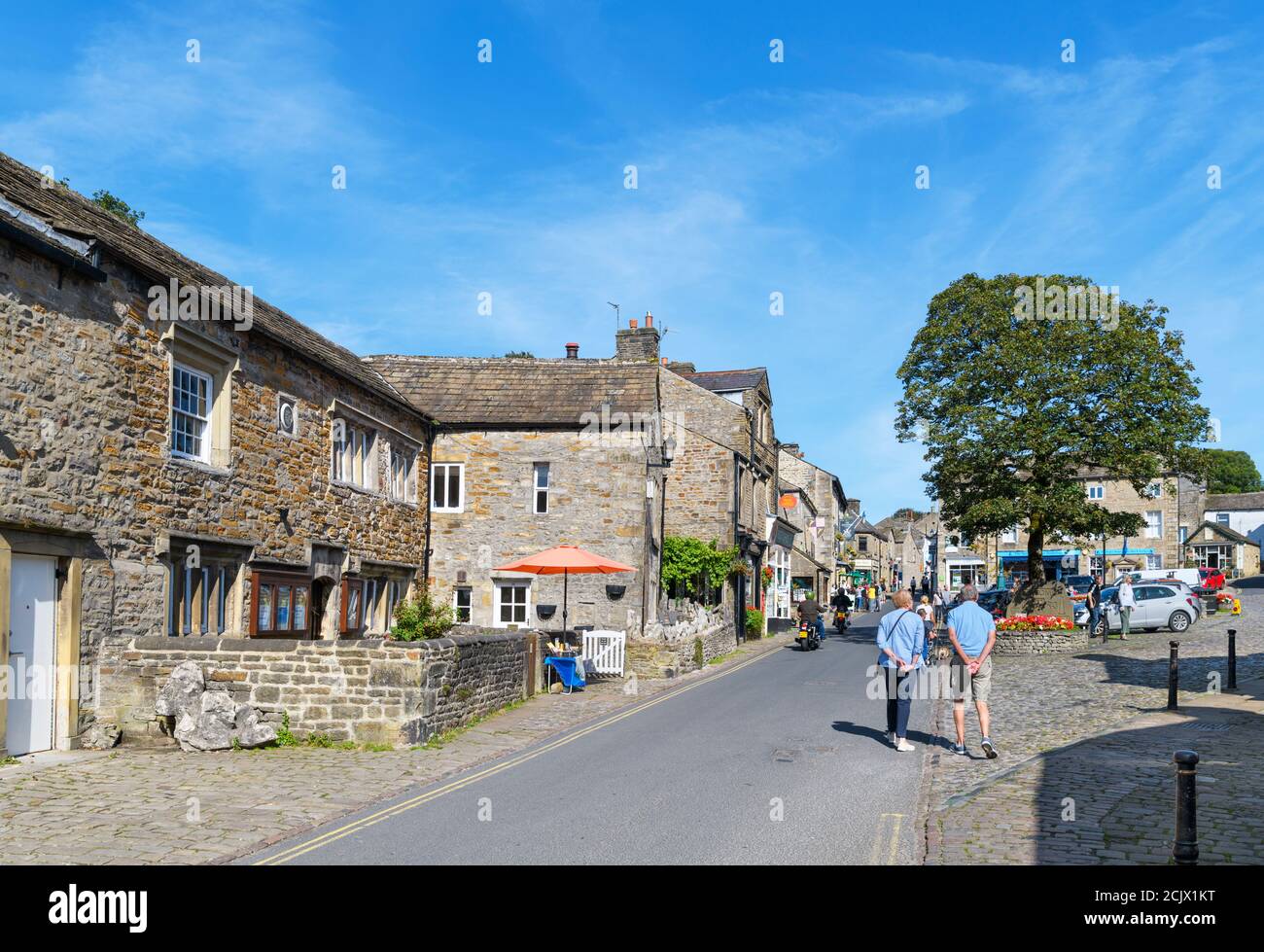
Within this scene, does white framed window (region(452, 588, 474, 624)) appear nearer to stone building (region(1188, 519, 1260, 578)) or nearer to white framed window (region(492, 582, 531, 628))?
white framed window (region(492, 582, 531, 628))

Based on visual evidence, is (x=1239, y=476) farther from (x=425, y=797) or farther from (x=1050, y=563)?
(x=425, y=797)

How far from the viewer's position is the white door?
11414 millimetres

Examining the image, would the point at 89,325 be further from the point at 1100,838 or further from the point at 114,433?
→ the point at 1100,838

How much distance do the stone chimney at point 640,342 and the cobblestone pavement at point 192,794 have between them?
22.2 meters

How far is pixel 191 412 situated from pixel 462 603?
1356 cm

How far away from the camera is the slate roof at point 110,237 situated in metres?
12.1

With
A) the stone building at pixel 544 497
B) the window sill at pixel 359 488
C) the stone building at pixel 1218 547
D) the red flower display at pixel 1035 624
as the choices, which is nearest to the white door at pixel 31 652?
the window sill at pixel 359 488

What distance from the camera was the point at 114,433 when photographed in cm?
1306

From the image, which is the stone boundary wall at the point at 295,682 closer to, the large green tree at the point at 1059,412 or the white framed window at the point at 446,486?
the white framed window at the point at 446,486

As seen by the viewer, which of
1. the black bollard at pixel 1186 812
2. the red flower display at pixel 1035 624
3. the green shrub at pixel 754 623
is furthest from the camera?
the green shrub at pixel 754 623

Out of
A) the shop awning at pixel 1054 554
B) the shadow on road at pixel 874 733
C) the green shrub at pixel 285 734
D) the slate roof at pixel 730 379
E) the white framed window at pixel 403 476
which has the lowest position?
the shadow on road at pixel 874 733
